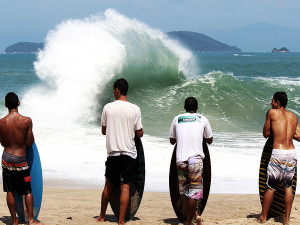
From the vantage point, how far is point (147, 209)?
5973 mm

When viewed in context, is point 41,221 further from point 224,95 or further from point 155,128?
point 224,95

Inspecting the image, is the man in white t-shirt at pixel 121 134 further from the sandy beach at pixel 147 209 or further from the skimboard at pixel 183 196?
the sandy beach at pixel 147 209

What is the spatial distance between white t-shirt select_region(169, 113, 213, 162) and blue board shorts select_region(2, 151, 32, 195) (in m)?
1.49

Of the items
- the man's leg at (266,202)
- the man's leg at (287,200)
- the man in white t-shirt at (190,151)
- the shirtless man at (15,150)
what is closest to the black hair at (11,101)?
the shirtless man at (15,150)

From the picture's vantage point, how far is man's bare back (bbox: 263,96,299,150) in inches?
190

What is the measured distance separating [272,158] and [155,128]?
32.4 ft

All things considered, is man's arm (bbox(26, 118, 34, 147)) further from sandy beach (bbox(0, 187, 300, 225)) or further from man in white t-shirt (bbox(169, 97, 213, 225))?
man in white t-shirt (bbox(169, 97, 213, 225))

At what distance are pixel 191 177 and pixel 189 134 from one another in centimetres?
42

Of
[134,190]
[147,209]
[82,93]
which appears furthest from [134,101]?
[134,190]

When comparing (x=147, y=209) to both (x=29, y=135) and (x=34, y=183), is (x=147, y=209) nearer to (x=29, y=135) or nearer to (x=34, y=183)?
(x=34, y=183)

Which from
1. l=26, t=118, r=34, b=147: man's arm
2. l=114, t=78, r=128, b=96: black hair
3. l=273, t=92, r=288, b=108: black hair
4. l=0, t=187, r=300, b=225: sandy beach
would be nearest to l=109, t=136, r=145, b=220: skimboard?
l=0, t=187, r=300, b=225: sandy beach

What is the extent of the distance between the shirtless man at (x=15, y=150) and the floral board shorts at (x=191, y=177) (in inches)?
58.6

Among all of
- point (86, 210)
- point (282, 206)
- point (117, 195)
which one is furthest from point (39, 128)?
point (282, 206)

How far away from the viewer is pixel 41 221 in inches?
201
